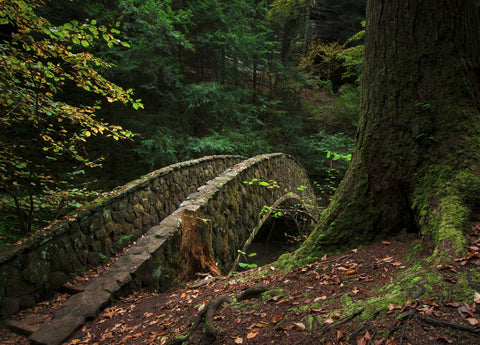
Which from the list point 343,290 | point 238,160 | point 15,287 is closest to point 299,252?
point 343,290

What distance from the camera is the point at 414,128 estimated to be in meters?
2.12

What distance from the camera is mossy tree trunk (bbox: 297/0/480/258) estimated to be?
6.43 ft

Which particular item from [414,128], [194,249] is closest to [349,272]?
[414,128]

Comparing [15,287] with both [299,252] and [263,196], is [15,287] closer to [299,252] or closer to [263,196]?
[299,252]

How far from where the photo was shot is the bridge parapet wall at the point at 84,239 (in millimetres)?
2928

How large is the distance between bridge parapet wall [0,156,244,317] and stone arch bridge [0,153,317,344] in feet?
0.04

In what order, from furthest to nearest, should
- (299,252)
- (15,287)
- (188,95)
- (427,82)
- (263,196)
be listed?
(188,95) → (263,196) → (15,287) → (299,252) → (427,82)

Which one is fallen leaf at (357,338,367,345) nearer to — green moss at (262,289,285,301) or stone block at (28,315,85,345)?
green moss at (262,289,285,301)

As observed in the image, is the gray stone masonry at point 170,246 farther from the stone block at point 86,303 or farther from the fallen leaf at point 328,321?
the fallen leaf at point 328,321

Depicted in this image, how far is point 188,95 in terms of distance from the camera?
10.1m

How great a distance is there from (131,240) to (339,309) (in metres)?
4.66

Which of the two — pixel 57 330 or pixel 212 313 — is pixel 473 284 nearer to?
pixel 212 313

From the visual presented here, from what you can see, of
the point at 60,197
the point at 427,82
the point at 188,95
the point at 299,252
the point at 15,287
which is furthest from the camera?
the point at 188,95

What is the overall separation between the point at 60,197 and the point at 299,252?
3.89 metres
